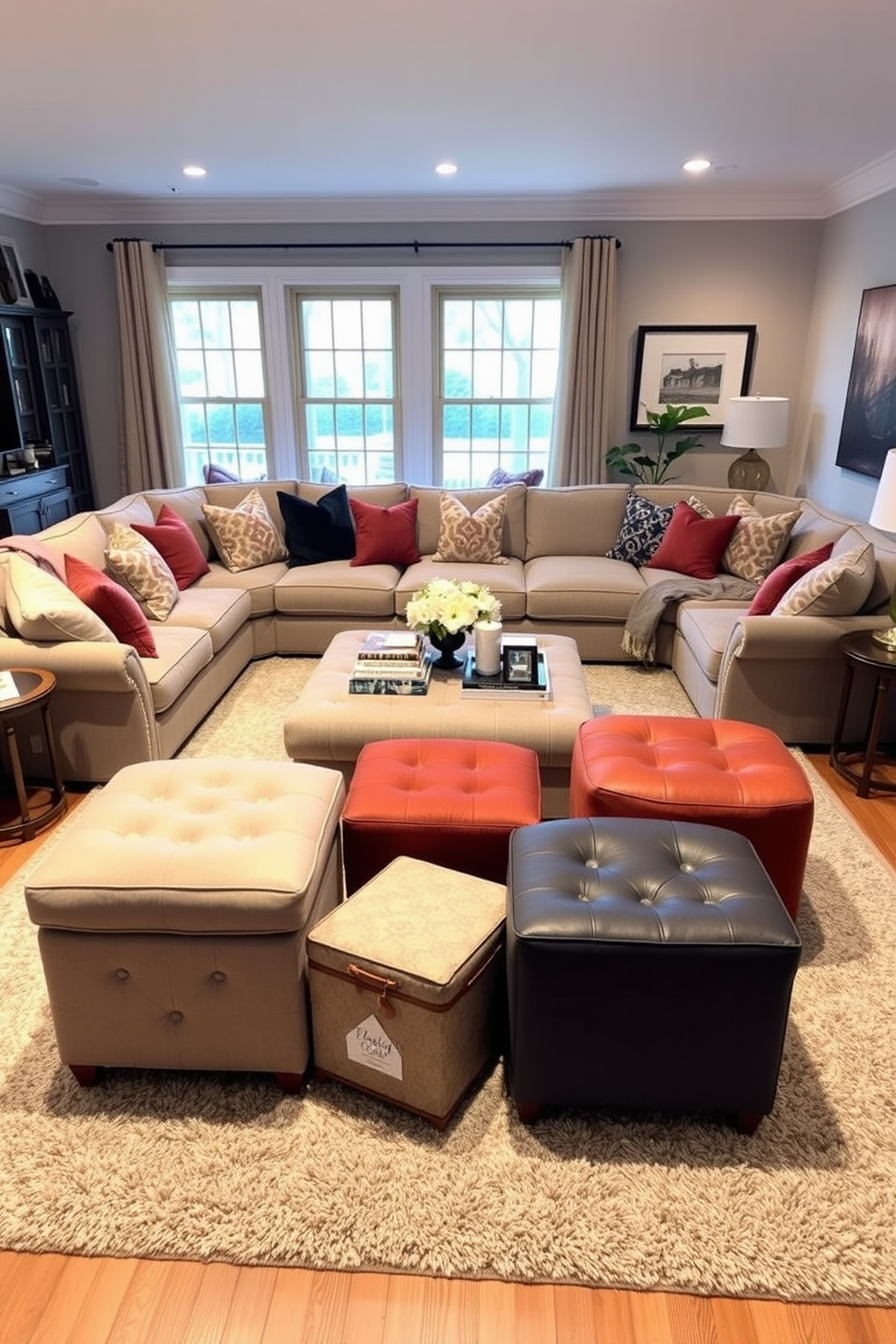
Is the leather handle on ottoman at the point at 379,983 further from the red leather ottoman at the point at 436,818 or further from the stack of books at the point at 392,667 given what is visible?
the stack of books at the point at 392,667

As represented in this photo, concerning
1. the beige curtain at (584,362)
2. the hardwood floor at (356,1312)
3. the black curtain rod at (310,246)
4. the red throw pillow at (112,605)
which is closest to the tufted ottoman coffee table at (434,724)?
the red throw pillow at (112,605)

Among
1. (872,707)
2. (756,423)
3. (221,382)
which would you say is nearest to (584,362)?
(756,423)

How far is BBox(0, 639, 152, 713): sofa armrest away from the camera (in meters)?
3.08

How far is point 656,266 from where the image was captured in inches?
228

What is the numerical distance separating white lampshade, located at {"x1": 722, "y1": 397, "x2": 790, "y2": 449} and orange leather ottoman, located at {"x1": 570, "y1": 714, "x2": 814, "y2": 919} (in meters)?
3.24

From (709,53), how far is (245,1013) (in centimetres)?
333

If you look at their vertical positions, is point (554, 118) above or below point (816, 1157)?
above

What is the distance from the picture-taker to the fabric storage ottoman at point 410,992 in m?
1.73

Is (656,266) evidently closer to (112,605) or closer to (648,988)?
(112,605)

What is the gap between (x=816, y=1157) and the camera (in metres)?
1.79

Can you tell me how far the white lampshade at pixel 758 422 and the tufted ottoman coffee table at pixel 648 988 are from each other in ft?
13.2

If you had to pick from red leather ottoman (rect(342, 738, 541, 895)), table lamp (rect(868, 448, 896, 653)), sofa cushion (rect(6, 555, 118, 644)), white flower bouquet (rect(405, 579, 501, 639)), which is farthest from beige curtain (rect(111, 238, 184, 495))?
table lamp (rect(868, 448, 896, 653))

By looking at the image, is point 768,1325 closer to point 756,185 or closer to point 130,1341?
point 130,1341


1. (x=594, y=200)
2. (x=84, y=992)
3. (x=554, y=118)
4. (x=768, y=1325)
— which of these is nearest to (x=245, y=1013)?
(x=84, y=992)
